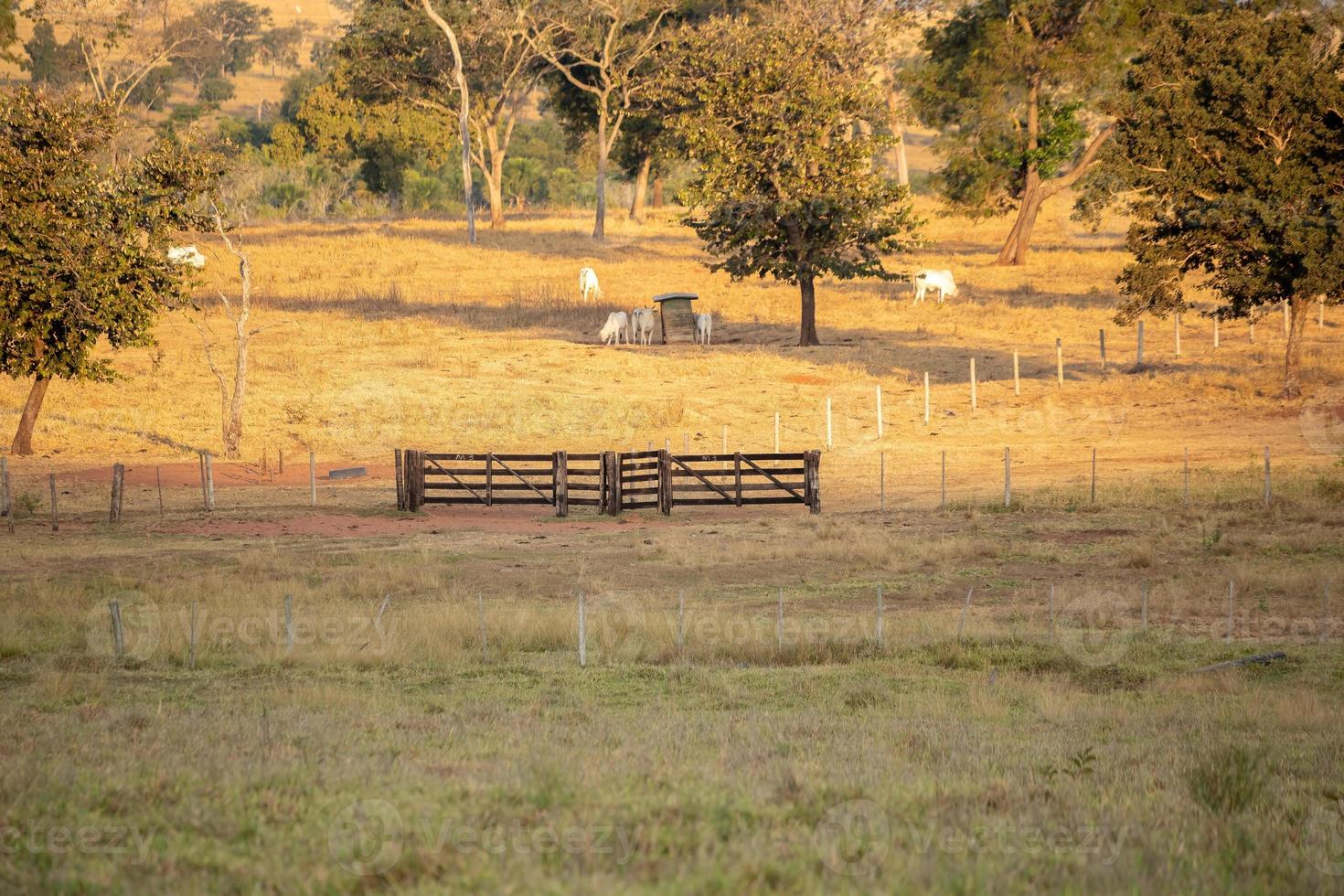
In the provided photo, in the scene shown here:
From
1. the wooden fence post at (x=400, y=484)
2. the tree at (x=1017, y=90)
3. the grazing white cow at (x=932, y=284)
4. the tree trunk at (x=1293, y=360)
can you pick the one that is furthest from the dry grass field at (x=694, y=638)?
the tree at (x=1017, y=90)

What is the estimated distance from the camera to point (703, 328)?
189ft

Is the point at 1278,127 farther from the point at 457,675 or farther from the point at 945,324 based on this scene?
the point at 457,675

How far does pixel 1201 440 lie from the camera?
3866 centimetres

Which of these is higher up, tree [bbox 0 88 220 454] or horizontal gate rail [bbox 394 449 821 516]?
tree [bbox 0 88 220 454]

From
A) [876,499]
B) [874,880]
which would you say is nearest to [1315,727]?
[874,880]

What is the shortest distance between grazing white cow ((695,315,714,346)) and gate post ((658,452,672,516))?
2486cm

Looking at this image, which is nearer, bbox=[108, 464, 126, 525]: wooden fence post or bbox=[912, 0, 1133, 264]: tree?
bbox=[108, 464, 126, 525]: wooden fence post

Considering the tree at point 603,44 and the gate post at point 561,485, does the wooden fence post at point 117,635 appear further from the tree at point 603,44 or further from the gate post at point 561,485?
the tree at point 603,44

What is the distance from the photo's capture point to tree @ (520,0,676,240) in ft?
248

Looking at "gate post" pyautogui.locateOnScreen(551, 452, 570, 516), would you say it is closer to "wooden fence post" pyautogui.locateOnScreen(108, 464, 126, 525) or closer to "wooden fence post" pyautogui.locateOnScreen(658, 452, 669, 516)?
"wooden fence post" pyautogui.locateOnScreen(658, 452, 669, 516)

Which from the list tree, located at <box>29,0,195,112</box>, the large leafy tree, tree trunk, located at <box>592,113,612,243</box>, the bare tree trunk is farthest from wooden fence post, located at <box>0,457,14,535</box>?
the large leafy tree

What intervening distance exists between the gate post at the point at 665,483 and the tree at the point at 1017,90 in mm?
39965

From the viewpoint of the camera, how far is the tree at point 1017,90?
64688 mm

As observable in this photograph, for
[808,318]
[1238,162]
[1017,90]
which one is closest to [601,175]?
[1017,90]
